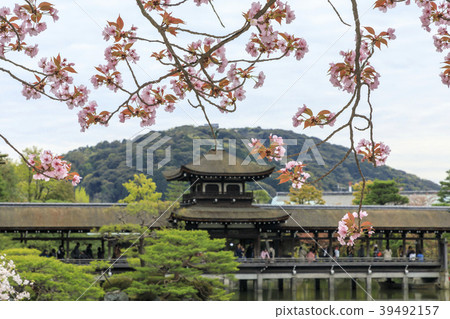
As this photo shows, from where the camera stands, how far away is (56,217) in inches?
921

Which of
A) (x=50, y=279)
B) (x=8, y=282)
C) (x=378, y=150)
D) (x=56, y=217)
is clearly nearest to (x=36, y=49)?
(x=378, y=150)

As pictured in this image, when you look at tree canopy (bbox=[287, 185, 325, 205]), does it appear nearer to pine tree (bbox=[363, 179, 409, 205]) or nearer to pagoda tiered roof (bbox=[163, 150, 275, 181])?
pine tree (bbox=[363, 179, 409, 205])

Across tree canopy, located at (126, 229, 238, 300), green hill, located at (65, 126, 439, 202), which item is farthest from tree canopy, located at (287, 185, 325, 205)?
tree canopy, located at (126, 229, 238, 300)

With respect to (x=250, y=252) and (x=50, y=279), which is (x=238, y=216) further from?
(x=50, y=279)

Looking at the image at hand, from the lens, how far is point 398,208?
27.7 m

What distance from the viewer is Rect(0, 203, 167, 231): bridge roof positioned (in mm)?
22531

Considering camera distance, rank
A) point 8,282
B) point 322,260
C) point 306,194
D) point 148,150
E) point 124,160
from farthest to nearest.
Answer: point 148,150 → point 124,160 → point 306,194 → point 322,260 → point 8,282

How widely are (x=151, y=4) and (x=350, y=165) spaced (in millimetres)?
75823

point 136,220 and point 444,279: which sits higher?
point 136,220

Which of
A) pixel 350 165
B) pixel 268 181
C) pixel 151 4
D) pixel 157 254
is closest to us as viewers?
pixel 151 4

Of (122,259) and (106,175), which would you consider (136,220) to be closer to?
(122,259)

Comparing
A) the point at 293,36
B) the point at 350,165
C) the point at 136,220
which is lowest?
the point at 136,220

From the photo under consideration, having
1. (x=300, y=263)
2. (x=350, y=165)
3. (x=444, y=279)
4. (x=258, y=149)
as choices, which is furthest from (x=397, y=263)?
(x=350, y=165)

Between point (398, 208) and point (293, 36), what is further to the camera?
point (398, 208)
